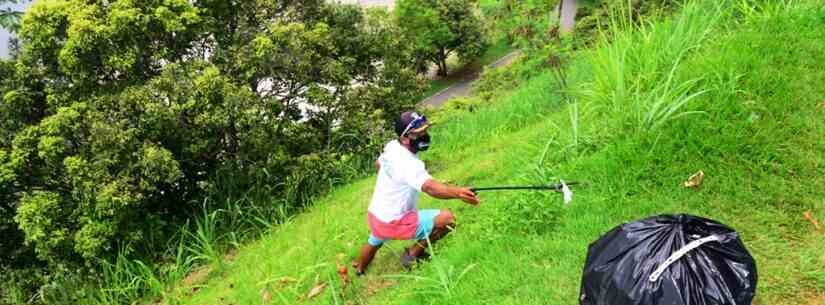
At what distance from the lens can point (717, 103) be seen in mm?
4172

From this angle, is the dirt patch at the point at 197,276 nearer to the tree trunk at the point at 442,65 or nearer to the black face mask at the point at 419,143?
the black face mask at the point at 419,143

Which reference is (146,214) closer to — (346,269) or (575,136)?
(346,269)

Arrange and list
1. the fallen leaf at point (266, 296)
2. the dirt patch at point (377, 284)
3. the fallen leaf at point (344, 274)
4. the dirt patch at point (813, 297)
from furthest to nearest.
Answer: the fallen leaf at point (266, 296)
the fallen leaf at point (344, 274)
the dirt patch at point (377, 284)
the dirt patch at point (813, 297)

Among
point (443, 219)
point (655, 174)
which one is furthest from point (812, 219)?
point (443, 219)

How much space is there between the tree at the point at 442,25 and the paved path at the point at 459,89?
156cm

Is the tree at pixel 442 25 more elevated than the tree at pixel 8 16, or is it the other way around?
the tree at pixel 8 16

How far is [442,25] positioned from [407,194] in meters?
24.4

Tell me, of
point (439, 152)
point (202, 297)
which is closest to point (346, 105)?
point (439, 152)

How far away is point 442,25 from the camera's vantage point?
27.6 metres

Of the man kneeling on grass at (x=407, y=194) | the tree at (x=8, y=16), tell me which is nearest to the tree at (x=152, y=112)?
the man kneeling on grass at (x=407, y=194)

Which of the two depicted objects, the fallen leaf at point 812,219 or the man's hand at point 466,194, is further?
the man's hand at point 466,194

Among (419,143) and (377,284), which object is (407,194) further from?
(377,284)

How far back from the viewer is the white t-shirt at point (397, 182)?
382cm

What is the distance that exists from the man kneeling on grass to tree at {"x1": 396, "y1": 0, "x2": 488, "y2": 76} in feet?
75.9
